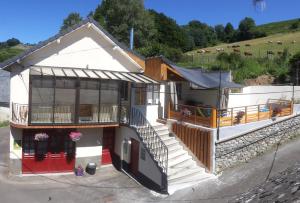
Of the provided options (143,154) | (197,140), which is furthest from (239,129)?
(143,154)

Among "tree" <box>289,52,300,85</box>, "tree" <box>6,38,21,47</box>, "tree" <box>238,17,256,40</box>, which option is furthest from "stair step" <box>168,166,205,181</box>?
"tree" <box>6,38,21,47</box>

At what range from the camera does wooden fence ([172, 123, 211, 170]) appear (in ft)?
62.0

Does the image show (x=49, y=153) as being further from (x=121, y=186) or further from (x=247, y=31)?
(x=247, y=31)

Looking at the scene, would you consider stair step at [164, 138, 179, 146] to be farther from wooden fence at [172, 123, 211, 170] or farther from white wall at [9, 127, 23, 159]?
white wall at [9, 127, 23, 159]

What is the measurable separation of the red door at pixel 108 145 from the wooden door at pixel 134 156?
2277mm

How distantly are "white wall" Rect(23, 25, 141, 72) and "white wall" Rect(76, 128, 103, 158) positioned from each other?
4020 mm

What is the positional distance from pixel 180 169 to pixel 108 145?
616 cm

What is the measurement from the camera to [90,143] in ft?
72.1

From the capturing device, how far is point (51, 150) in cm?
2092

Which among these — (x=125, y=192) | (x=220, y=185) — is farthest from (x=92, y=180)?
(x=220, y=185)

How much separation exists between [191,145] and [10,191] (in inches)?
388

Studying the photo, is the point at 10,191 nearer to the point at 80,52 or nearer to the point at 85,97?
the point at 85,97

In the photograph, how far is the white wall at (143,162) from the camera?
18.2 metres

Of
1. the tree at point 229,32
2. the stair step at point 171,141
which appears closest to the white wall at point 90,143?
the stair step at point 171,141
